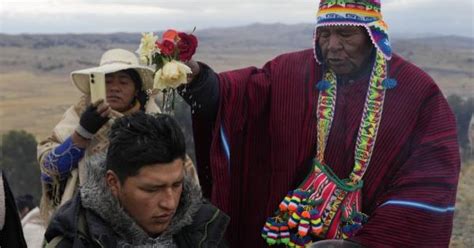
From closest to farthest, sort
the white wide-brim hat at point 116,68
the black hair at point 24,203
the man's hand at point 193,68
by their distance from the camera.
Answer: the man's hand at point 193,68, the white wide-brim hat at point 116,68, the black hair at point 24,203

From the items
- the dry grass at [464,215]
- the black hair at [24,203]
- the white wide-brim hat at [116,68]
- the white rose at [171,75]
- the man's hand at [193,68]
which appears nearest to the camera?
the white rose at [171,75]

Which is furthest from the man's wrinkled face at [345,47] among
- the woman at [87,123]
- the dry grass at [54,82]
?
the dry grass at [54,82]

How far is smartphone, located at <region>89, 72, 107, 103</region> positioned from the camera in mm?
3744

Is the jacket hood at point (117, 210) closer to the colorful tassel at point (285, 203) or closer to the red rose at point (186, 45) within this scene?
the red rose at point (186, 45)

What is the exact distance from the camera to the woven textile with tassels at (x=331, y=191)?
11.1 feet

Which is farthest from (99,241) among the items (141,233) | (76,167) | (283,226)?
(76,167)

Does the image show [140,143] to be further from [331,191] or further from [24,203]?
[24,203]

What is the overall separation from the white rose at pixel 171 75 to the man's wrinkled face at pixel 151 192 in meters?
0.78

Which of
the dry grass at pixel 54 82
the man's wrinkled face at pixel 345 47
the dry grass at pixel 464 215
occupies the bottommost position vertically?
the dry grass at pixel 54 82

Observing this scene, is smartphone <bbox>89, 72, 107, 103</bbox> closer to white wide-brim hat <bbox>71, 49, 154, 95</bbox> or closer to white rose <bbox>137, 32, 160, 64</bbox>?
white wide-brim hat <bbox>71, 49, 154, 95</bbox>

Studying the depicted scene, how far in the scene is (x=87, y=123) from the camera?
146 inches

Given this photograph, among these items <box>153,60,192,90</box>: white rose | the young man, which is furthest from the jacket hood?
<box>153,60,192,90</box>: white rose

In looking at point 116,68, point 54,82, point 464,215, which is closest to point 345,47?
point 116,68

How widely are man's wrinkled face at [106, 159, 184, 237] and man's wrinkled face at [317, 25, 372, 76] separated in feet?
4.19
